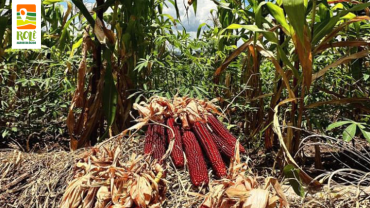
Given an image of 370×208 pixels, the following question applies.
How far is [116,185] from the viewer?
4.11 ft

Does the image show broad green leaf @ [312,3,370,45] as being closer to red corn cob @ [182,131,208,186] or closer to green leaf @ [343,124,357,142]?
green leaf @ [343,124,357,142]

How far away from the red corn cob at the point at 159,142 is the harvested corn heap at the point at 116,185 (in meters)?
0.05

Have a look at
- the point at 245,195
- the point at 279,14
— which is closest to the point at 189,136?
the point at 245,195

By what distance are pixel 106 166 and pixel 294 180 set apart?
673mm

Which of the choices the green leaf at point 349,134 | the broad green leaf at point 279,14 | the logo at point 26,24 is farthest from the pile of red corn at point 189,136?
the logo at point 26,24

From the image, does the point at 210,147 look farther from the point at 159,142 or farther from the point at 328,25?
the point at 328,25

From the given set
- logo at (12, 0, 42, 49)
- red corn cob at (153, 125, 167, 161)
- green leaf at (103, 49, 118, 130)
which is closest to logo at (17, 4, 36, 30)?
logo at (12, 0, 42, 49)

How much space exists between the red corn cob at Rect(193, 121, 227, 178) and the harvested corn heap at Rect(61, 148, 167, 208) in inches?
8.2

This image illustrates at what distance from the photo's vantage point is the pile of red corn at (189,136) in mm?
1357

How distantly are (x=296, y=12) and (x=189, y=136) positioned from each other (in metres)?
0.68

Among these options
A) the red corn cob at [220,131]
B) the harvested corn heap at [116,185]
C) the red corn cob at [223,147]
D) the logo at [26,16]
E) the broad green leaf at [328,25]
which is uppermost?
the logo at [26,16]

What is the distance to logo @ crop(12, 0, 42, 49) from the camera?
2.75 m

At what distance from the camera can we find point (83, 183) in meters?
1.31

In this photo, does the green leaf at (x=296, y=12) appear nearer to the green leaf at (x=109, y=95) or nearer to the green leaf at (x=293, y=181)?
the green leaf at (x=293, y=181)
